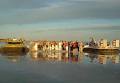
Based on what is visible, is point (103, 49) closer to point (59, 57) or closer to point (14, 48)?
point (14, 48)

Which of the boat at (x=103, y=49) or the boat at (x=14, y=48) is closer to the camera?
the boat at (x=103, y=49)

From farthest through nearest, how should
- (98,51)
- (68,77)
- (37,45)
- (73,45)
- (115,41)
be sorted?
(115,41) → (37,45) → (98,51) → (73,45) → (68,77)

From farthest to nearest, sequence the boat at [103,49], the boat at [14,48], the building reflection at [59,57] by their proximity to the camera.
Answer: the boat at [14,48]
the boat at [103,49]
the building reflection at [59,57]

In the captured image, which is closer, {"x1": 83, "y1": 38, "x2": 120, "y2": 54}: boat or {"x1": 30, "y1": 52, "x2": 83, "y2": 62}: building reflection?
{"x1": 30, "y1": 52, "x2": 83, "y2": 62}: building reflection

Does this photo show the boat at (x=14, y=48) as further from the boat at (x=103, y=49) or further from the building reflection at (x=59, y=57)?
the building reflection at (x=59, y=57)

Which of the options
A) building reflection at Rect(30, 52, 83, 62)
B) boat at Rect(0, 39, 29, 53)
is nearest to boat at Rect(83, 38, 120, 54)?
boat at Rect(0, 39, 29, 53)

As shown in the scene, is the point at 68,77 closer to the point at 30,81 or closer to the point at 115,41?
the point at 30,81

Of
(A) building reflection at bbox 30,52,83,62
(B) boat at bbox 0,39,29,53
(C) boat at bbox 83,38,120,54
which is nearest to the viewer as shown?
(A) building reflection at bbox 30,52,83,62

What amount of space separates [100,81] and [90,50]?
45.3m

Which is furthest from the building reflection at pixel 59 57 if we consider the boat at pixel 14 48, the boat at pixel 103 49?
the boat at pixel 14 48

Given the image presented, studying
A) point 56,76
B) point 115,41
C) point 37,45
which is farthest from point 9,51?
point 56,76

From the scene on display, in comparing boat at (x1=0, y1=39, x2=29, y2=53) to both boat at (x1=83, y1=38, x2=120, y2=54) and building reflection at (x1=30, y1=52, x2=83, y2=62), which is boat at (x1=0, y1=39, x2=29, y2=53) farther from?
building reflection at (x1=30, y1=52, x2=83, y2=62)

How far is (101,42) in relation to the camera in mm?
67750

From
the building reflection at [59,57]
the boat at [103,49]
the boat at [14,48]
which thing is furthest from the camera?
the boat at [14,48]
